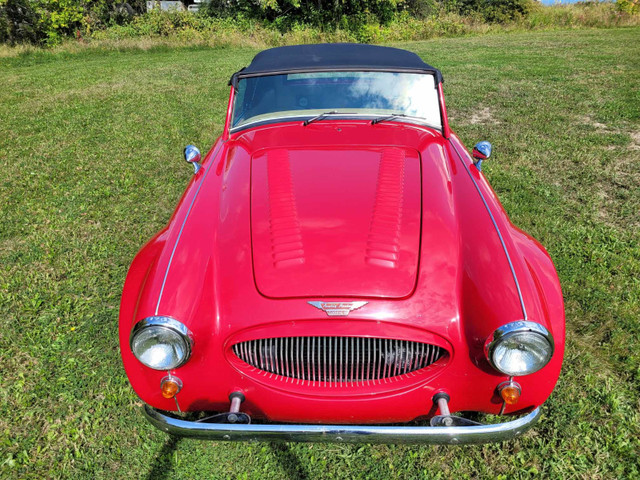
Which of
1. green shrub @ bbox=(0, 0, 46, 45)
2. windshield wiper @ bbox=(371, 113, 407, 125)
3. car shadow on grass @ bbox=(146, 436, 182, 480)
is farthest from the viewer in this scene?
green shrub @ bbox=(0, 0, 46, 45)

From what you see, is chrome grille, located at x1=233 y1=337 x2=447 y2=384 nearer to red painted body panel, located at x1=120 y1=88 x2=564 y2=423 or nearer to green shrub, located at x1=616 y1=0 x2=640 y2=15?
red painted body panel, located at x1=120 y1=88 x2=564 y2=423

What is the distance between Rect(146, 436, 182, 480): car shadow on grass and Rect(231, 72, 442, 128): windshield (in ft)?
7.18

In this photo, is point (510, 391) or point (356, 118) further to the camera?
point (356, 118)

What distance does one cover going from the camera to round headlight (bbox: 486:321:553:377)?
5.79 ft

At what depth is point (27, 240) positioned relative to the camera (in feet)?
14.0

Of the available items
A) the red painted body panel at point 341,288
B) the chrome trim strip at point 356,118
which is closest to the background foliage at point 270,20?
the chrome trim strip at point 356,118

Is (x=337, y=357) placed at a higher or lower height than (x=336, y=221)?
lower

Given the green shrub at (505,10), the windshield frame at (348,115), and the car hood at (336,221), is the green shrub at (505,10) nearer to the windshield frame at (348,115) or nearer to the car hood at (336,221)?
the windshield frame at (348,115)

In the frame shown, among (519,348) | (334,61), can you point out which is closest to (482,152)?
(334,61)

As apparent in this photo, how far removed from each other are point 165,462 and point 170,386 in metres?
0.68

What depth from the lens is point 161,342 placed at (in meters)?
1.85

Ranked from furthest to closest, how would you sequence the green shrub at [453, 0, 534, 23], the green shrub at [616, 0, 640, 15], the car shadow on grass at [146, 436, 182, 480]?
the green shrub at [453, 0, 534, 23], the green shrub at [616, 0, 640, 15], the car shadow on grass at [146, 436, 182, 480]

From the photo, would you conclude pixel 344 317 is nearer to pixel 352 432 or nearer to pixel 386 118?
pixel 352 432

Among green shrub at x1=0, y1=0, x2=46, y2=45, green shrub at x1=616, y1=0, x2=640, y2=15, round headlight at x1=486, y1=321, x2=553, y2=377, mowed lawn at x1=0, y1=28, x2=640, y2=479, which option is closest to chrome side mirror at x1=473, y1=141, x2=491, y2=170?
mowed lawn at x1=0, y1=28, x2=640, y2=479
